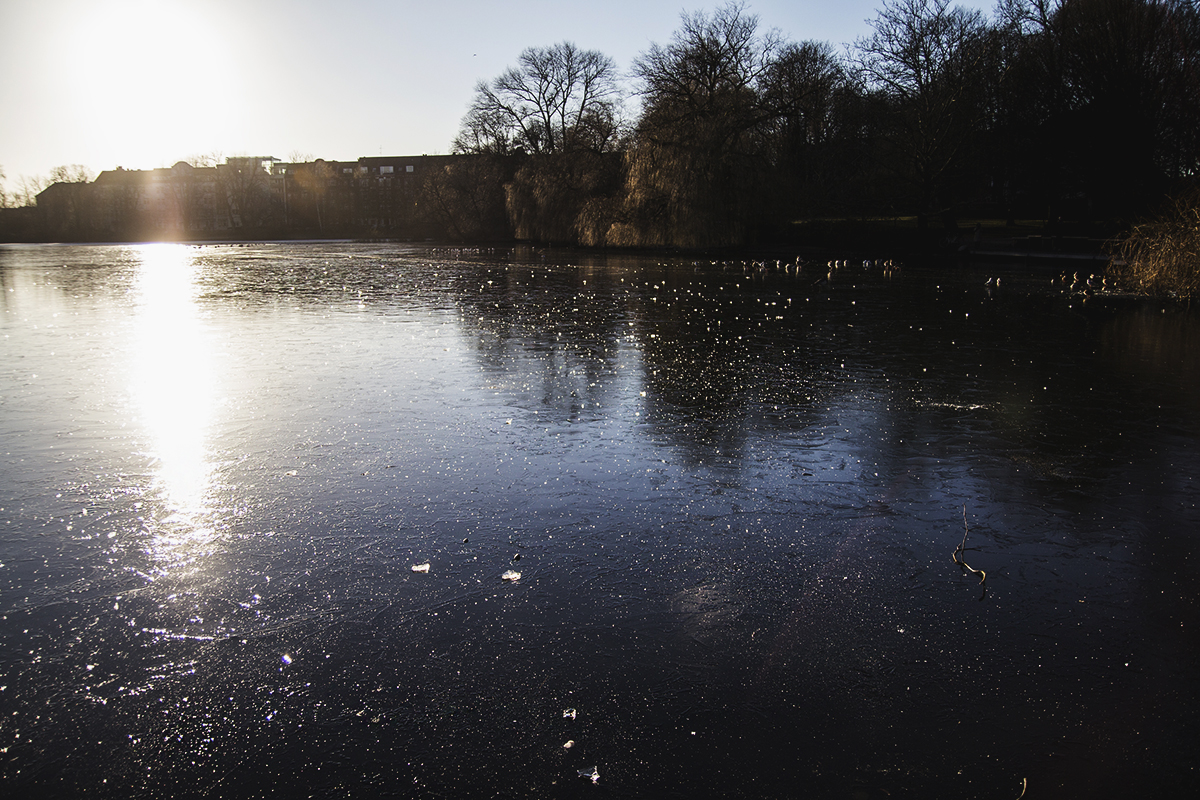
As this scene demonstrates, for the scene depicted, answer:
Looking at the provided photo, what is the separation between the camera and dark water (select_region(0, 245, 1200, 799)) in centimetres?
296

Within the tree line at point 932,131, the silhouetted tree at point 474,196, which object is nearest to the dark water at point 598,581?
the tree line at point 932,131

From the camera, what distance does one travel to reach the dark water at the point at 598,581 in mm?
2965

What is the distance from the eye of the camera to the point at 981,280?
891 inches

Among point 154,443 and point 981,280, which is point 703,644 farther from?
point 981,280

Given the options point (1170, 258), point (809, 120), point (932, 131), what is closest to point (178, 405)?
point (1170, 258)

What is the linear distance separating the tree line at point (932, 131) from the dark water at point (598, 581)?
1019 inches

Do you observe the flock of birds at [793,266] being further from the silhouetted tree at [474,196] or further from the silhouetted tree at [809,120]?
the silhouetted tree at [474,196]

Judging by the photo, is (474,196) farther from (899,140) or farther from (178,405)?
(178,405)

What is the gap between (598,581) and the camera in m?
4.27

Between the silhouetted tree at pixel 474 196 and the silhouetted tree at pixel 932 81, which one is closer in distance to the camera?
the silhouetted tree at pixel 932 81

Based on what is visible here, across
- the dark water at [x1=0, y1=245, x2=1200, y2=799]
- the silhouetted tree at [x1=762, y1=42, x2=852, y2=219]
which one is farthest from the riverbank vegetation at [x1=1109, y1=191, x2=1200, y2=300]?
the silhouetted tree at [x1=762, y1=42, x2=852, y2=219]

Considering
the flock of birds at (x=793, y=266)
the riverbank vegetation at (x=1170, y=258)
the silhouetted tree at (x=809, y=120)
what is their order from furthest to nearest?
the silhouetted tree at (x=809, y=120) < the flock of birds at (x=793, y=266) < the riverbank vegetation at (x=1170, y=258)

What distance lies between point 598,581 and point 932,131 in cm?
3519

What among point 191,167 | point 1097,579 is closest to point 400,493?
point 1097,579
